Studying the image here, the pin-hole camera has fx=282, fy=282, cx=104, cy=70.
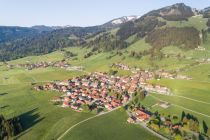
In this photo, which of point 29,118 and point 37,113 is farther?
point 37,113

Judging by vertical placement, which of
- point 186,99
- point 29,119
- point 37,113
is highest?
point 186,99

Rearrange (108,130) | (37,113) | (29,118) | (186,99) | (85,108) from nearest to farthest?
(108,130), (29,118), (37,113), (85,108), (186,99)

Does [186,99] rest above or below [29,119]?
above

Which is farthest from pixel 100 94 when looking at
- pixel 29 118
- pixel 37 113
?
pixel 29 118

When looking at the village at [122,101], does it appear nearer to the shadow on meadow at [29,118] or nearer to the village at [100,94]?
the village at [100,94]

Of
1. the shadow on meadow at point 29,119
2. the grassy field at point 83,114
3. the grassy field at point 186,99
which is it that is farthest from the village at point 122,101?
the shadow on meadow at point 29,119

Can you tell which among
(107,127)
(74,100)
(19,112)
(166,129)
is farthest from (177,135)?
(19,112)

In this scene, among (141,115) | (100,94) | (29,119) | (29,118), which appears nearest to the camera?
(141,115)

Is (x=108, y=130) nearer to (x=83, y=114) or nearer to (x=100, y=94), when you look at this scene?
(x=83, y=114)
